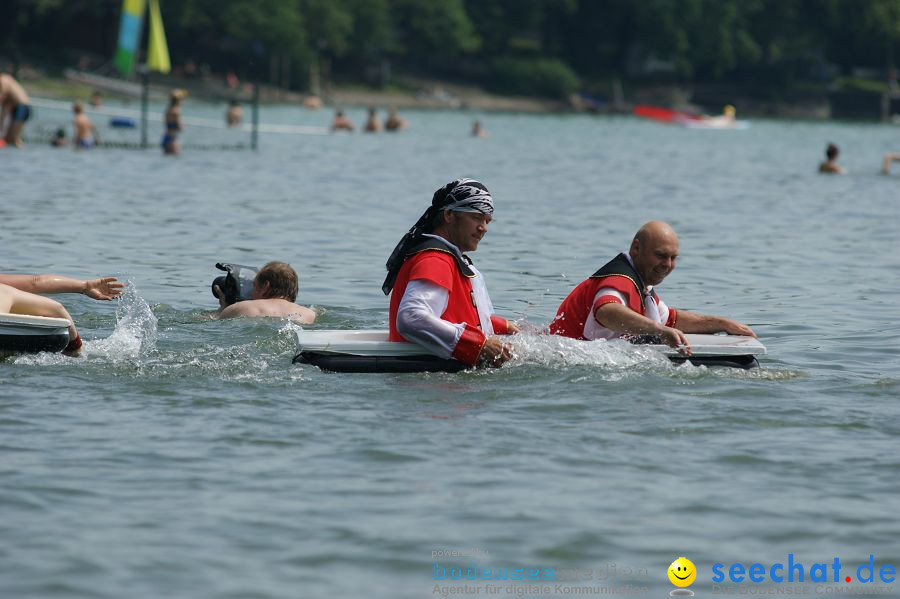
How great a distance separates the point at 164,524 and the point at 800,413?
438 cm

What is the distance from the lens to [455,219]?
32.4 feet

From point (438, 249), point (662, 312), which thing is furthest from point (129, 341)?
point (662, 312)

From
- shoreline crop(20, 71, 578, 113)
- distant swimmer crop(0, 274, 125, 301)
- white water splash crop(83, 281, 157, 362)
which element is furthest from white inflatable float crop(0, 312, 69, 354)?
shoreline crop(20, 71, 578, 113)

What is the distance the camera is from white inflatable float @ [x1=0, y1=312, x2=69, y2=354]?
9992mm

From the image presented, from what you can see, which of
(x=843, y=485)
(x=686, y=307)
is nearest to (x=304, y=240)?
(x=686, y=307)

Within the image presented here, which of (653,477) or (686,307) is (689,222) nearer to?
(686,307)

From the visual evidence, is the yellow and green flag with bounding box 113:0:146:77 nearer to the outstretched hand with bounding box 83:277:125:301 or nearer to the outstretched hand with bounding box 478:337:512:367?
the outstretched hand with bounding box 83:277:125:301

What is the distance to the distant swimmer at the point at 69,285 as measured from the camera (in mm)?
10094

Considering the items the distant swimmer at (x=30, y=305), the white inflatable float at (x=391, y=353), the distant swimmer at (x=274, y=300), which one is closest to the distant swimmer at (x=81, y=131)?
the distant swimmer at (x=274, y=300)

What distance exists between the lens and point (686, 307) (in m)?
15.6

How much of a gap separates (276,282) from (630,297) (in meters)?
4.35

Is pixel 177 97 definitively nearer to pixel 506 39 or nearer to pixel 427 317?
pixel 427 317

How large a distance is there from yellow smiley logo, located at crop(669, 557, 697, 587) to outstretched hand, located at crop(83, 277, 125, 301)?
485 centimetres

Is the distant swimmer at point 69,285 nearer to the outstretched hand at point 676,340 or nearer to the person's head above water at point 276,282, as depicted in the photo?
the person's head above water at point 276,282
